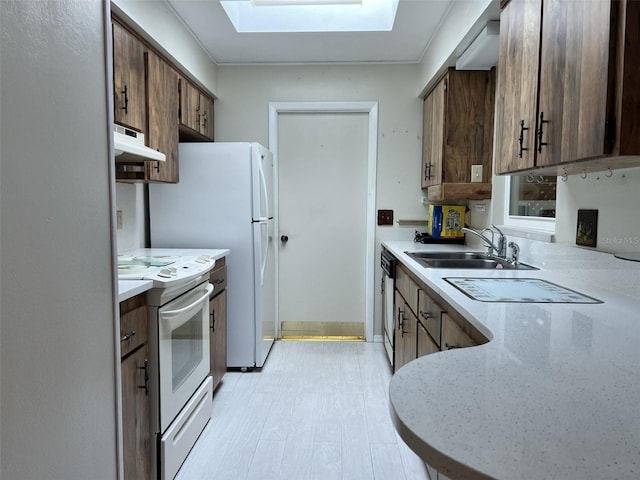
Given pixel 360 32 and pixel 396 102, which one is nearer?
pixel 360 32

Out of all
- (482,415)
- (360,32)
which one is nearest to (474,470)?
(482,415)

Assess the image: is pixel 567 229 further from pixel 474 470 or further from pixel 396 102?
pixel 396 102

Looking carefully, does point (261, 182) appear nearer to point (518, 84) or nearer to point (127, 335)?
point (127, 335)

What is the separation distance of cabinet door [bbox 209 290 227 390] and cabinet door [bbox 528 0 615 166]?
75.0 inches

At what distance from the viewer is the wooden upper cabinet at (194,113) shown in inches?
111

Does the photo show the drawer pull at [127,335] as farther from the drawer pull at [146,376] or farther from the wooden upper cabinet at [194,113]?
the wooden upper cabinet at [194,113]

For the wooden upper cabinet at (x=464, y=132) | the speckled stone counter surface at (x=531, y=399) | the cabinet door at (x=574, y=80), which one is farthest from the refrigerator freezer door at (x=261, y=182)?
the speckled stone counter surface at (x=531, y=399)

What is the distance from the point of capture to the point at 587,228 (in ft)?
5.32

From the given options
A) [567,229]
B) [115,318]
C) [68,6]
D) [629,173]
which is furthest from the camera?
[567,229]

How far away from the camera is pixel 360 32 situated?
2.87 meters

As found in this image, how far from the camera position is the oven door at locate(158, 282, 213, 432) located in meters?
1.68

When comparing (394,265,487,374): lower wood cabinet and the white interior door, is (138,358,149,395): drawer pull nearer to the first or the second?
(394,265,487,374): lower wood cabinet

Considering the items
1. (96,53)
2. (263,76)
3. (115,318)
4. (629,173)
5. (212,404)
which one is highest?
(263,76)

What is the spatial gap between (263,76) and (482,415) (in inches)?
134
